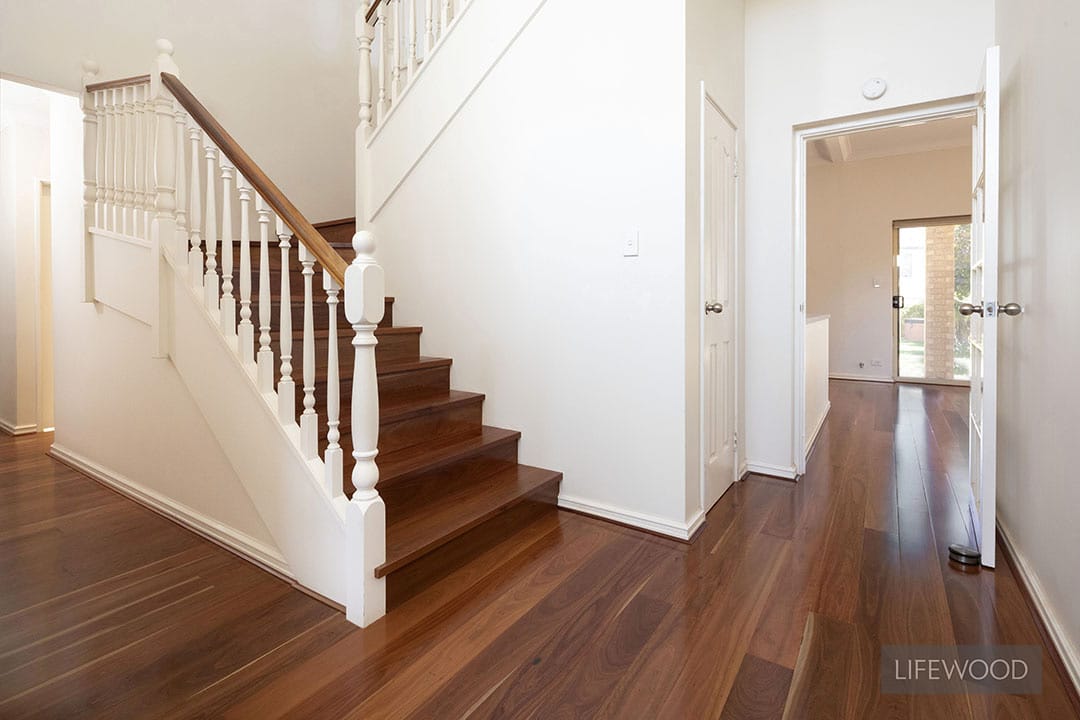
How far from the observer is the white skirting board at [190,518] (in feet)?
6.98

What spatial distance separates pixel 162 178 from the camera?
2.39 metres

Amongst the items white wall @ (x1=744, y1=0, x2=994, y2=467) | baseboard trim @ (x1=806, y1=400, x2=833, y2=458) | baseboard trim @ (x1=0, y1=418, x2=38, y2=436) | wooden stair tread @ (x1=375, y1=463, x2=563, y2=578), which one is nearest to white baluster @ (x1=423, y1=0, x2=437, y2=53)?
white wall @ (x1=744, y1=0, x2=994, y2=467)

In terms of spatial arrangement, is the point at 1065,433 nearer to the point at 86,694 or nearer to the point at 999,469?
the point at 999,469

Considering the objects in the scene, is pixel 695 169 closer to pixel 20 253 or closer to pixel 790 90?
pixel 790 90

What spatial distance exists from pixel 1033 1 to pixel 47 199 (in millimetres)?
6103

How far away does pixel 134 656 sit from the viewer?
5.17ft

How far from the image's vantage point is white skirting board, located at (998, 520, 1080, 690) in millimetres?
1453

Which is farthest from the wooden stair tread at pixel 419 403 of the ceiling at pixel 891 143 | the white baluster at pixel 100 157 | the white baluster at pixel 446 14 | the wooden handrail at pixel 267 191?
the ceiling at pixel 891 143

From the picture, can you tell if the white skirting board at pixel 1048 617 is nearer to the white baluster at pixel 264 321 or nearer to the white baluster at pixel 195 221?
the white baluster at pixel 264 321

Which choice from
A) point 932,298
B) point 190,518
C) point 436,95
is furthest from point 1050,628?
point 932,298

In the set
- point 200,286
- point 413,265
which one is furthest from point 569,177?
point 200,286

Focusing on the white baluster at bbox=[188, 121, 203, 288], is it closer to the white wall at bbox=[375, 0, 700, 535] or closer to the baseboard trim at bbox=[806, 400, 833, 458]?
the white wall at bbox=[375, 0, 700, 535]

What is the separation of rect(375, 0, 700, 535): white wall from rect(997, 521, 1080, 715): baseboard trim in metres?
1.14

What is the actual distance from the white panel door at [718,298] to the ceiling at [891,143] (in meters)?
4.03
